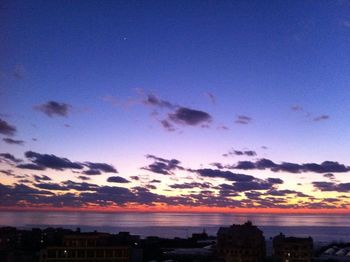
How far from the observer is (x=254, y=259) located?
375ft

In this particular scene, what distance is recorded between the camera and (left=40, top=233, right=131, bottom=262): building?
93.4 metres

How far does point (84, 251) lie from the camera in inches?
3716

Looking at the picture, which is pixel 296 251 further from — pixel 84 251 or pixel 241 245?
pixel 84 251

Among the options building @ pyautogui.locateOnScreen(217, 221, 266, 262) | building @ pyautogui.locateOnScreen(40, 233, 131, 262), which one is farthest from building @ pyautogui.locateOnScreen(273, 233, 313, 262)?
building @ pyautogui.locateOnScreen(40, 233, 131, 262)

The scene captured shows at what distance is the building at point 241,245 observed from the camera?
114625 mm

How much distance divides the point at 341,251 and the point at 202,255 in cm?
5304

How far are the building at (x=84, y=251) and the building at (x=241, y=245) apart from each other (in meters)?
32.2

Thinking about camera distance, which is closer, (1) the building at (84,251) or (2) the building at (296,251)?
(1) the building at (84,251)

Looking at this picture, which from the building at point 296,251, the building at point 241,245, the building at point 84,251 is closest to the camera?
the building at point 84,251

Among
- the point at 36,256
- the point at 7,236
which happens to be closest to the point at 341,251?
the point at 36,256

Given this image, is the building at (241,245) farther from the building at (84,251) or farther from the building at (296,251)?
the building at (84,251)

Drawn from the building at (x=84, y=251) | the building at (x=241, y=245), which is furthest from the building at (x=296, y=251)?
the building at (x=84, y=251)

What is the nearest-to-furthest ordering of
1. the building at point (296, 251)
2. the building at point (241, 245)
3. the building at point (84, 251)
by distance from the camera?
1. the building at point (84, 251)
2. the building at point (296, 251)
3. the building at point (241, 245)

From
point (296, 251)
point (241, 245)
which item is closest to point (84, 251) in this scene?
point (241, 245)
